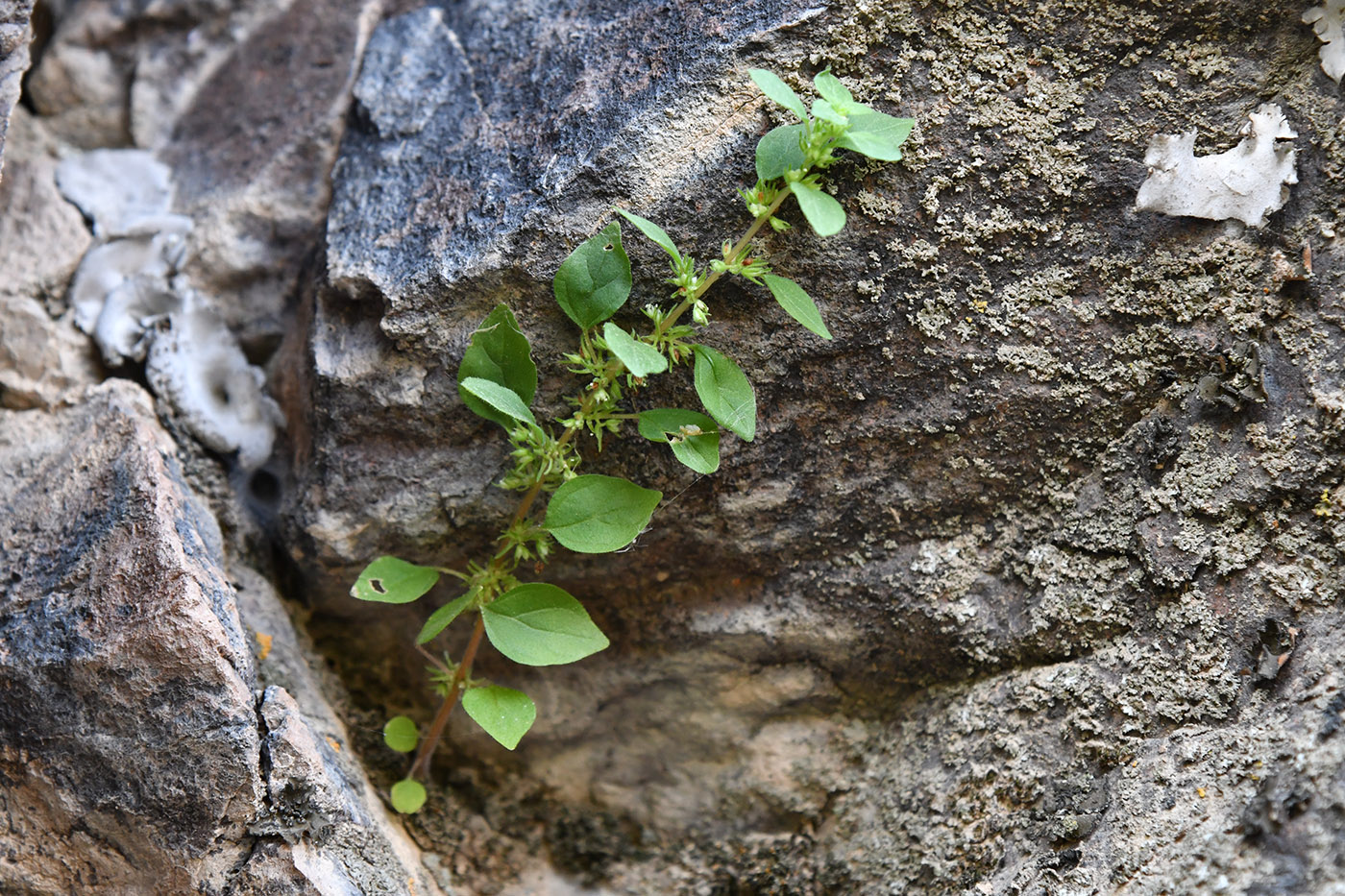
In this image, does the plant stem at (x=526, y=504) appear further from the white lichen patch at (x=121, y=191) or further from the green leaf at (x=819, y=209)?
the white lichen patch at (x=121, y=191)

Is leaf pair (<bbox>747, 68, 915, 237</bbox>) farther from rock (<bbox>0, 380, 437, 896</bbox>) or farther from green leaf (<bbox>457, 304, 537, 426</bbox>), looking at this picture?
rock (<bbox>0, 380, 437, 896</bbox>)

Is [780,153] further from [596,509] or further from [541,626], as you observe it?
[541,626]

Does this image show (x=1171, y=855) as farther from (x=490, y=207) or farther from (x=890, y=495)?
(x=490, y=207)

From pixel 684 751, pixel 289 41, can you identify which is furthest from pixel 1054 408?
pixel 289 41

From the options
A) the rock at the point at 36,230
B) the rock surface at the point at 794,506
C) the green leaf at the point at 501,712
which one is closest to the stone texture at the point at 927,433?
the rock surface at the point at 794,506

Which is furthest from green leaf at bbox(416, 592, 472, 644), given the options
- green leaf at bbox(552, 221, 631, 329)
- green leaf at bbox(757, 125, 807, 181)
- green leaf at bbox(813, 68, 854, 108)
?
green leaf at bbox(813, 68, 854, 108)

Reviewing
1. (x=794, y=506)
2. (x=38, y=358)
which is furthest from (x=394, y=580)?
(x=38, y=358)
